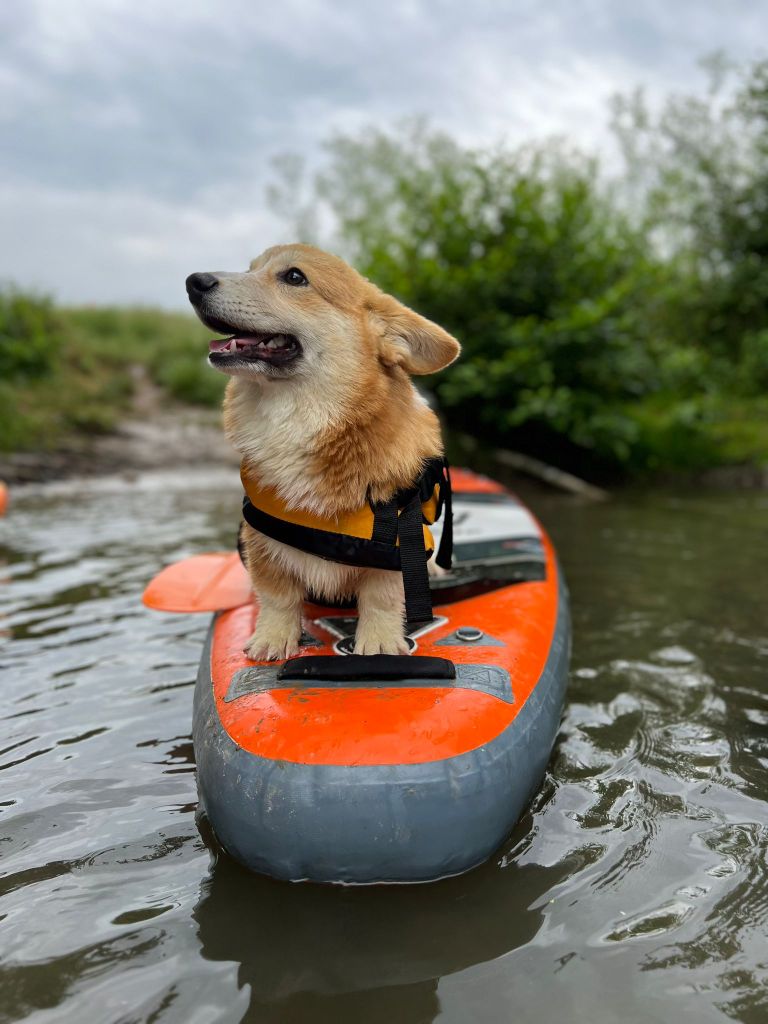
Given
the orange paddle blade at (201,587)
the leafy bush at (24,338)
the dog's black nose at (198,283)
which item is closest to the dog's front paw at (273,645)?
the orange paddle blade at (201,587)

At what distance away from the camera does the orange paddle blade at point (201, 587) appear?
3.14 meters

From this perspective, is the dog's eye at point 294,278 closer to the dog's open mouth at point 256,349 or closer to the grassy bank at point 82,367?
the dog's open mouth at point 256,349

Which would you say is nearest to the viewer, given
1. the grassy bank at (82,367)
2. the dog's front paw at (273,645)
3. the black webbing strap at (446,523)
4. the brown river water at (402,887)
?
the brown river water at (402,887)

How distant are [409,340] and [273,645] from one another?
41.7 inches

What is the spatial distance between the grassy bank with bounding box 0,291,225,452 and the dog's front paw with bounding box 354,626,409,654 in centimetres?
917

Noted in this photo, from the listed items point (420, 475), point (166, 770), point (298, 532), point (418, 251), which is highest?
point (418, 251)

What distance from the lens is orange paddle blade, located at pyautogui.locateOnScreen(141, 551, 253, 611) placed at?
10.3 ft

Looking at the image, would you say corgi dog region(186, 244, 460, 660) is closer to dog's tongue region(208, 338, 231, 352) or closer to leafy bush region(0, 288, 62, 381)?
dog's tongue region(208, 338, 231, 352)

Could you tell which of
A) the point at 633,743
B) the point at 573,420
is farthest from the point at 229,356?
the point at 573,420

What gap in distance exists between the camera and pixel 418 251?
396 inches

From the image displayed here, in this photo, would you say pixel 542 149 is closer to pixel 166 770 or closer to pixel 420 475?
pixel 420 475

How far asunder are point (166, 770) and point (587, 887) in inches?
55.1

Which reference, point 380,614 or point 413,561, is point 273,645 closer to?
point 380,614

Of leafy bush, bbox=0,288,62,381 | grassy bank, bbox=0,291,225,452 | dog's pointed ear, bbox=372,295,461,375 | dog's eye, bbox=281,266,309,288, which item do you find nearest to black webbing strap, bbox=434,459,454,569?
dog's pointed ear, bbox=372,295,461,375
